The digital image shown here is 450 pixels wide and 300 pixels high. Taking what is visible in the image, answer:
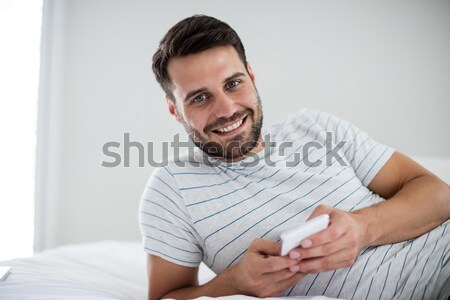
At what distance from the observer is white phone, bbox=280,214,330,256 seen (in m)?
0.71

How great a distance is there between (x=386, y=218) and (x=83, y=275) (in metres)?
0.81

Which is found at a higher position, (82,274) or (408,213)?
(408,213)

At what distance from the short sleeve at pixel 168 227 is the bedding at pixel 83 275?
163 mm

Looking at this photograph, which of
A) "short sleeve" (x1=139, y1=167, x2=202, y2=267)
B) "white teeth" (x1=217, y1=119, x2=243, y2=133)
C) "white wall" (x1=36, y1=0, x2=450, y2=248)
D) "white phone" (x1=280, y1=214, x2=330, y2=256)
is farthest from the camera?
"white wall" (x1=36, y1=0, x2=450, y2=248)

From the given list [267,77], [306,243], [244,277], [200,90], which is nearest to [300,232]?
[306,243]

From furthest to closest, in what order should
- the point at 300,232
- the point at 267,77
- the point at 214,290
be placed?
the point at 267,77
the point at 214,290
the point at 300,232

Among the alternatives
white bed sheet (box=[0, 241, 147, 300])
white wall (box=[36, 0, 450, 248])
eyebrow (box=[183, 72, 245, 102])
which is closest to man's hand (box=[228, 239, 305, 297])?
white bed sheet (box=[0, 241, 147, 300])

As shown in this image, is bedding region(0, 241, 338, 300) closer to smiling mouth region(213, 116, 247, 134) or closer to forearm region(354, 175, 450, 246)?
forearm region(354, 175, 450, 246)

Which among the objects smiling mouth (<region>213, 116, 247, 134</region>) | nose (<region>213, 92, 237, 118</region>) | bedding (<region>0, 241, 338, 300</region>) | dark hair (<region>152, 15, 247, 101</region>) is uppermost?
dark hair (<region>152, 15, 247, 101</region>)

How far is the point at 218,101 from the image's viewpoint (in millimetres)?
1109

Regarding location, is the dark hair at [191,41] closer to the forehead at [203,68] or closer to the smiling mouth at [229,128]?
the forehead at [203,68]

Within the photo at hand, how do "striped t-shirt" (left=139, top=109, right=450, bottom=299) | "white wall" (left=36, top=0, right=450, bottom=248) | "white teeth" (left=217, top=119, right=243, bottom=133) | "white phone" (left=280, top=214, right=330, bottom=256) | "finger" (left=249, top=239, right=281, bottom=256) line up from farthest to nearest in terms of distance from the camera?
"white wall" (left=36, top=0, right=450, bottom=248), "white teeth" (left=217, top=119, right=243, bottom=133), "striped t-shirt" (left=139, top=109, right=450, bottom=299), "finger" (left=249, top=239, right=281, bottom=256), "white phone" (left=280, top=214, right=330, bottom=256)

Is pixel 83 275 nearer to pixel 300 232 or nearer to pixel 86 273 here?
pixel 86 273

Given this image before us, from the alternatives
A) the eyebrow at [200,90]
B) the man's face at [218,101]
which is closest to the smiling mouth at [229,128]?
the man's face at [218,101]
